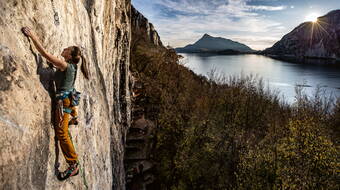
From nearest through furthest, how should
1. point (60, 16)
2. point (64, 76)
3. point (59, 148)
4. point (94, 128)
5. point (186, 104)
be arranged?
1. point (64, 76)
2. point (59, 148)
3. point (60, 16)
4. point (94, 128)
5. point (186, 104)

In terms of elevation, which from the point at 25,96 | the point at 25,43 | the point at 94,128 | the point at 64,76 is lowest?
the point at 94,128

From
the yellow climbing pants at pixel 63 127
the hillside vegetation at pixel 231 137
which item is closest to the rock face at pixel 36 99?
the yellow climbing pants at pixel 63 127

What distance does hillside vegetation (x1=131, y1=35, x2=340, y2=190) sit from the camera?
Answer: 18.7 metres

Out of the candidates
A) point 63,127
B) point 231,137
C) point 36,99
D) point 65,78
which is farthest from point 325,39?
point 36,99

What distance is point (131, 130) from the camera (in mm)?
27766

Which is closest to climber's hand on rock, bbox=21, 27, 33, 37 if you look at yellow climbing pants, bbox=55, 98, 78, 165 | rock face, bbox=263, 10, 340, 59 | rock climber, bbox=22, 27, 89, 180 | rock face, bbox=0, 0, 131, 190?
rock face, bbox=0, 0, 131, 190

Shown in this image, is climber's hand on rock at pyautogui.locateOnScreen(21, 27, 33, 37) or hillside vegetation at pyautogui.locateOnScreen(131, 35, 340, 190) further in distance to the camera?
hillside vegetation at pyautogui.locateOnScreen(131, 35, 340, 190)

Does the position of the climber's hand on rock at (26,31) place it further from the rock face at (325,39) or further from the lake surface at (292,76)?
the rock face at (325,39)

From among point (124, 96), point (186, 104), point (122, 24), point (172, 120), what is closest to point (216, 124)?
point (186, 104)

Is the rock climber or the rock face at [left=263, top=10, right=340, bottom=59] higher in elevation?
the rock face at [left=263, top=10, right=340, bottom=59]

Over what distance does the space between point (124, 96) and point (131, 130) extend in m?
7.41

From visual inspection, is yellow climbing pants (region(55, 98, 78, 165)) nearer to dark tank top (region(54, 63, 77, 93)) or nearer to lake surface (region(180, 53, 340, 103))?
dark tank top (region(54, 63, 77, 93))

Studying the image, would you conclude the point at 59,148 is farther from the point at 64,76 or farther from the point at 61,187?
the point at 64,76

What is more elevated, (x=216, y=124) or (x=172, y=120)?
(x=172, y=120)
